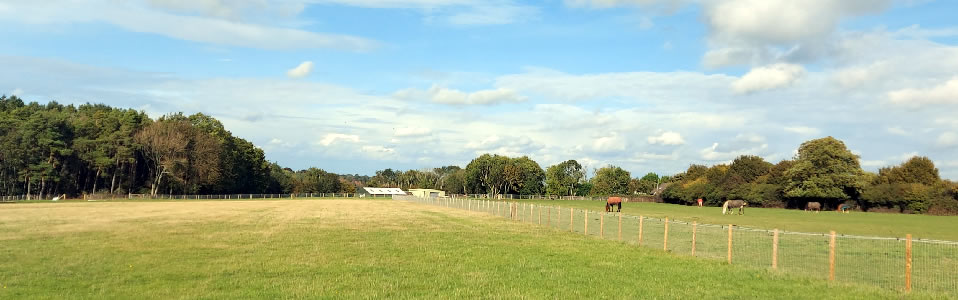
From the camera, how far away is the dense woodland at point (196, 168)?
94375mm

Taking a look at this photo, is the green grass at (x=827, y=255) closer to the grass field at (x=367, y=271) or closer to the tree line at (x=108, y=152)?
the grass field at (x=367, y=271)

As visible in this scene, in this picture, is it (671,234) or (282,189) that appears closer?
(671,234)

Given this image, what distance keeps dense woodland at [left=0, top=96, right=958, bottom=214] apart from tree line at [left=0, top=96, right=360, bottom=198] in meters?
0.17

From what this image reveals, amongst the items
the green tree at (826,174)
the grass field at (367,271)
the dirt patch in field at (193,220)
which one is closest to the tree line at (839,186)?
the green tree at (826,174)

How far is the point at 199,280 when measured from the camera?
15.0m

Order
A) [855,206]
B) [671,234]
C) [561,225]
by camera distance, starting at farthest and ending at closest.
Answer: [855,206]
[561,225]
[671,234]

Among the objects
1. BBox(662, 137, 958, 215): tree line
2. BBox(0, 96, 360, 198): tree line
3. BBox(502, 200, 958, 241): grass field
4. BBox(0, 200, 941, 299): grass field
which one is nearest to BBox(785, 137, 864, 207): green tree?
BBox(662, 137, 958, 215): tree line

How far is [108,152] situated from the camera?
114 meters

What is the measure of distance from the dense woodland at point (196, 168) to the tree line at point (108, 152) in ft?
0.55

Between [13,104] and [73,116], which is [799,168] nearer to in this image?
[73,116]

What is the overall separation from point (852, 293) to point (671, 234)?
55.8ft

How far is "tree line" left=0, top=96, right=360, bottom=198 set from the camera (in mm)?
102812

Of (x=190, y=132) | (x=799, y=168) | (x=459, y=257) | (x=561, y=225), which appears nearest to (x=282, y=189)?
(x=190, y=132)

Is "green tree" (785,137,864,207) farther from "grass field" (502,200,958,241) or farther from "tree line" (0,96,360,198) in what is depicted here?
"tree line" (0,96,360,198)
